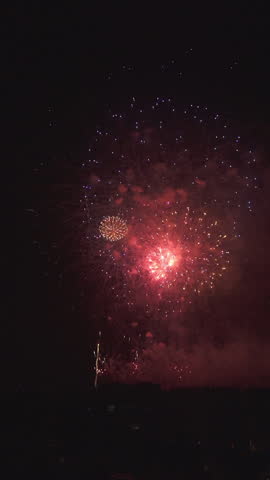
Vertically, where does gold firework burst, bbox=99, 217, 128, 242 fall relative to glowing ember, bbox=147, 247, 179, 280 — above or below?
above

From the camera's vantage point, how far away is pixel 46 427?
5656mm

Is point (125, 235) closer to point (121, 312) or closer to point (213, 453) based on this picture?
point (121, 312)

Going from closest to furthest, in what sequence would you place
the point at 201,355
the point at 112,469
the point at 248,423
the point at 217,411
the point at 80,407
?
1. the point at 112,469
2. the point at 80,407
3. the point at 248,423
4. the point at 217,411
5. the point at 201,355

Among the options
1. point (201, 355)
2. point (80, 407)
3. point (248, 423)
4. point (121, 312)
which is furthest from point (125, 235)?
point (201, 355)

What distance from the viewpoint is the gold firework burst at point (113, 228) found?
8828 millimetres

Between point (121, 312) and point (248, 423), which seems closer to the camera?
point (248, 423)

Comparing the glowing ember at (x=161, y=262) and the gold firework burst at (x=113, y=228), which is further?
the glowing ember at (x=161, y=262)

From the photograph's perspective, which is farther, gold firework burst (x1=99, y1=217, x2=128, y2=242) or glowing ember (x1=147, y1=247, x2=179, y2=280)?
glowing ember (x1=147, y1=247, x2=179, y2=280)

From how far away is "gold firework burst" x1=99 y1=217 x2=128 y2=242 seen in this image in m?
8.83

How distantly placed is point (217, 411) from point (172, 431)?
254 cm

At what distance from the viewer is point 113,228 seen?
892 cm

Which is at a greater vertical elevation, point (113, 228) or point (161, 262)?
point (113, 228)

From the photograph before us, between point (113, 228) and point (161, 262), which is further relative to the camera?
point (161, 262)

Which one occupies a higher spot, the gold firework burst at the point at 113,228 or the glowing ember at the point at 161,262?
the gold firework burst at the point at 113,228
